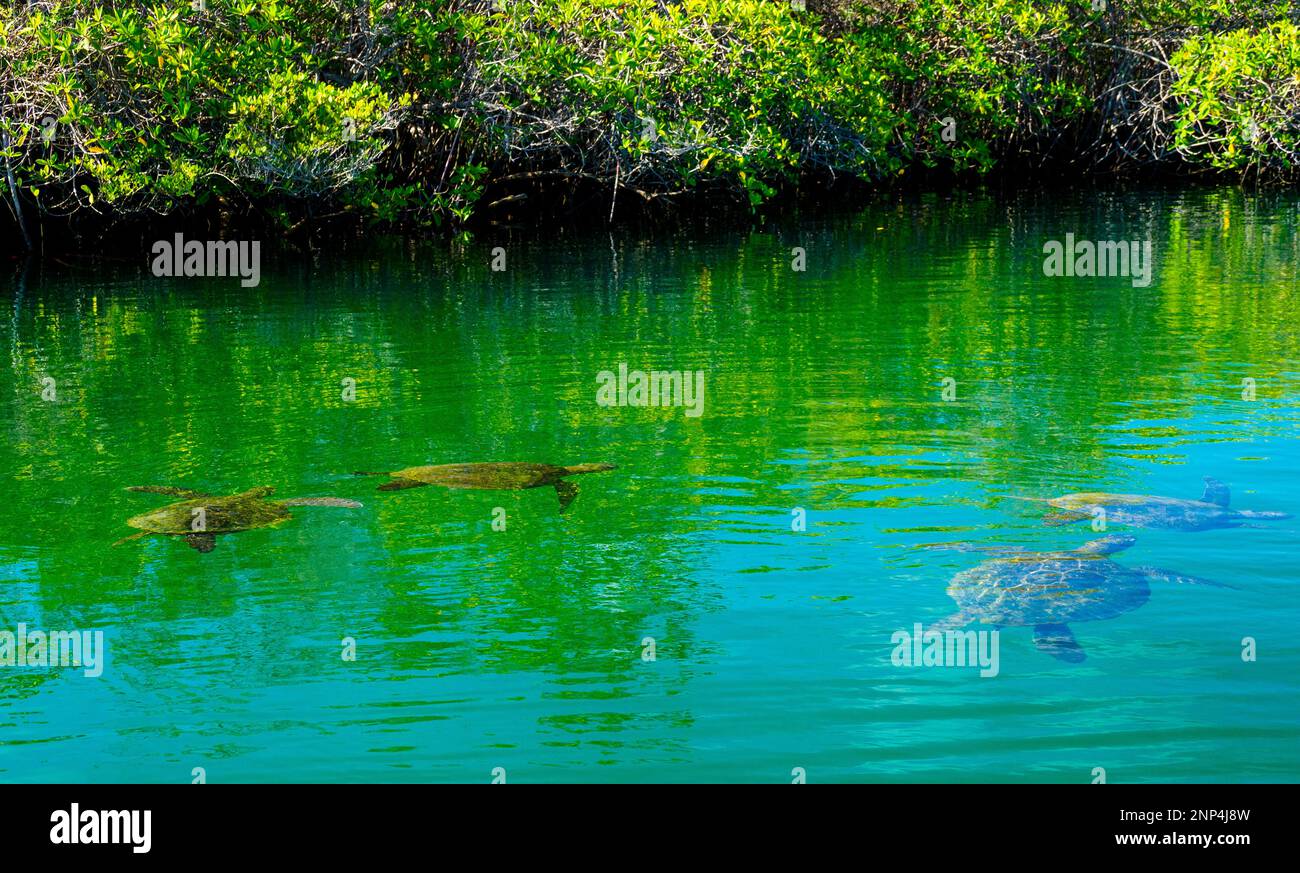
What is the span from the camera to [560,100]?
70.7ft

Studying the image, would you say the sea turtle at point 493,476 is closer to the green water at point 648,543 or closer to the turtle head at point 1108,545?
the green water at point 648,543

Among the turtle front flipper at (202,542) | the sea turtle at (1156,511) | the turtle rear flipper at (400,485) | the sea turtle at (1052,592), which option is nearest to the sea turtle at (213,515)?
the turtle front flipper at (202,542)

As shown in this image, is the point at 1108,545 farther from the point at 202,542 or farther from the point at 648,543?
the point at 202,542

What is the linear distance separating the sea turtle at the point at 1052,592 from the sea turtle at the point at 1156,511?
55 centimetres

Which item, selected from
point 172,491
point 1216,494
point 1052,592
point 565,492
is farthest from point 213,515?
point 1216,494

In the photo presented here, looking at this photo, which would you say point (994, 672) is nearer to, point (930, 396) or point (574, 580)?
point (574, 580)

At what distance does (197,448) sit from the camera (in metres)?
9.02

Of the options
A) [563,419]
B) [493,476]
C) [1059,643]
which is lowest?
[1059,643]

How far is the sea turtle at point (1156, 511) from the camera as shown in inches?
266

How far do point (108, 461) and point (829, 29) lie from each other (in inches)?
805

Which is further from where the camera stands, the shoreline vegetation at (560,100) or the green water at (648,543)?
the shoreline vegetation at (560,100)

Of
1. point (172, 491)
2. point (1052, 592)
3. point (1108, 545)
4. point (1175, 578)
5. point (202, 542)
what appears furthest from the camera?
point (172, 491)

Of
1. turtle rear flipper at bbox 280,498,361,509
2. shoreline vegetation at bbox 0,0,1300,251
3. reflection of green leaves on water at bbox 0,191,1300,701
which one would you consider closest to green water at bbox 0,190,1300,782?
reflection of green leaves on water at bbox 0,191,1300,701

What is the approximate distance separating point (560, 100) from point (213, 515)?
1523cm
